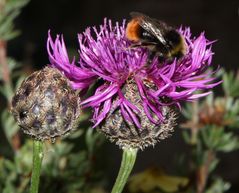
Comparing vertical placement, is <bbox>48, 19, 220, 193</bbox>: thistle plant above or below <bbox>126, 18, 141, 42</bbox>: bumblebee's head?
below

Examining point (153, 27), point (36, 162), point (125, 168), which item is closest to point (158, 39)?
point (153, 27)

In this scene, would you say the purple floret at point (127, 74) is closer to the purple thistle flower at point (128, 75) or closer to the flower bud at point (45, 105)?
the purple thistle flower at point (128, 75)

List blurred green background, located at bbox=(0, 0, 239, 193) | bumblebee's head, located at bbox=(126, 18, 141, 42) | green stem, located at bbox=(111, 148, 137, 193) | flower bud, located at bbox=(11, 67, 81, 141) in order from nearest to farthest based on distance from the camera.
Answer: flower bud, located at bbox=(11, 67, 81, 141) < green stem, located at bbox=(111, 148, 137, 193) < bumblebee's head, located at bbox=(126, 18, 141, 42) < blurred green background, located at bbox=(0, 0, 239, 193)

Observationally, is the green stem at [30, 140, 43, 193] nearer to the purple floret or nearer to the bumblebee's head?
the purple floret

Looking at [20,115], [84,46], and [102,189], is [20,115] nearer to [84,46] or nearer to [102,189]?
[84,46]

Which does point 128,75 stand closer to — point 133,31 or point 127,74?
point 127,74

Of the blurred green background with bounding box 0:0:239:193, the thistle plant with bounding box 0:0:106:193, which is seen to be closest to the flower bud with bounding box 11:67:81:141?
the thistle plant with bounding box 0:0:106:193

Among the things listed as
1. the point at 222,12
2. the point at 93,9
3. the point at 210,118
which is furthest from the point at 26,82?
the point at 93,9

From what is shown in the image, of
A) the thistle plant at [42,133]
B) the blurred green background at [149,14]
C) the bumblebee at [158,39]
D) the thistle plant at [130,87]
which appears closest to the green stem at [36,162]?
the thistle plant at [42,133]
